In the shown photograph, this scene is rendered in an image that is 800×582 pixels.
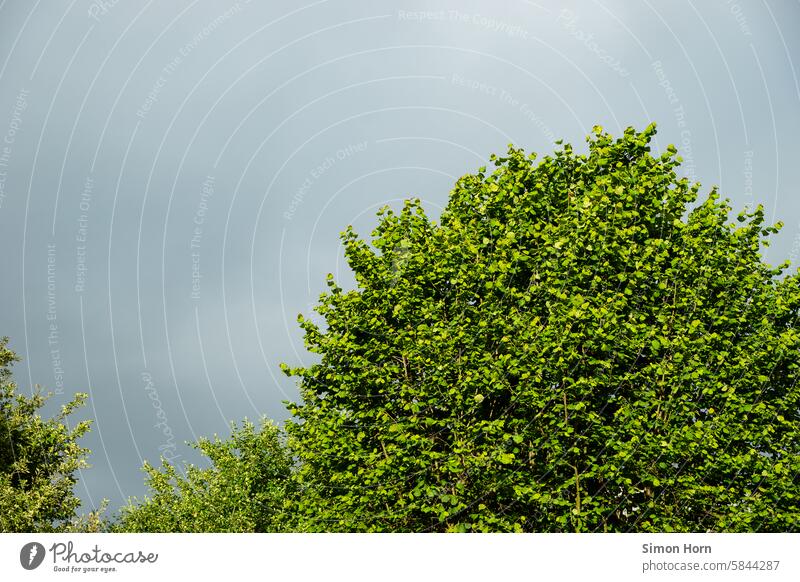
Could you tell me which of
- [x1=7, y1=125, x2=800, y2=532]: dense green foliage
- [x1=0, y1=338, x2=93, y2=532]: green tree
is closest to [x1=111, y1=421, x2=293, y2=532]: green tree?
[x1=0, y1=338, x2=93, y2=532]: green tree

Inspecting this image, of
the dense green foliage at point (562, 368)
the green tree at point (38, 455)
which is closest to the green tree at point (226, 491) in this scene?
the green tree at point (38, 455)

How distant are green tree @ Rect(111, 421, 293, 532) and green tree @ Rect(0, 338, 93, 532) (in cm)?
1089

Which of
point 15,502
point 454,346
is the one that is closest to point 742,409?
point 454,346

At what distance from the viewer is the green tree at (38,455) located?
36000 millimetres
